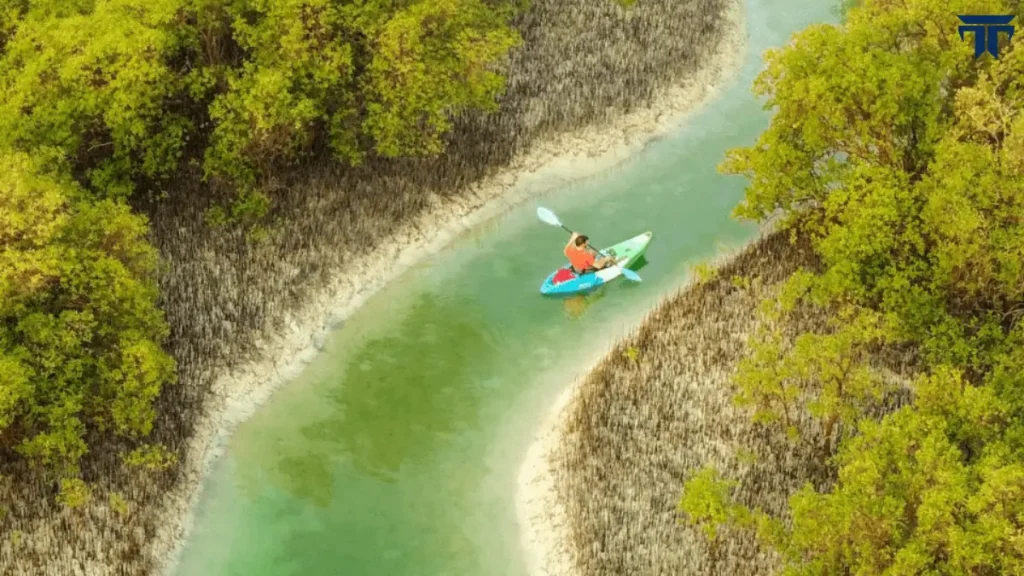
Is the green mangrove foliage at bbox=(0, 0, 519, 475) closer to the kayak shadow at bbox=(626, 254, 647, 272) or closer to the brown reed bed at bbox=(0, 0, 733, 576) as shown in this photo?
the brown reed bed at bbox=(0, 0, 733, 576)

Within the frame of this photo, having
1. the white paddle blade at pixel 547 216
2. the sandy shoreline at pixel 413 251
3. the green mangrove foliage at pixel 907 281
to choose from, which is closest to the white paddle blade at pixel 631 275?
the white paddle blade at pixel 547 216

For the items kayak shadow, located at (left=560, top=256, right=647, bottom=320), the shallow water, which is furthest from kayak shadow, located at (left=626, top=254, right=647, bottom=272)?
kayak shadow, located at (left=560, top=256, right=647, bottom=320)

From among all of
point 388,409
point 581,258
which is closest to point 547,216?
point 581,258

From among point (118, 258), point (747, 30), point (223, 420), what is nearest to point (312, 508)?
point (223, 420)

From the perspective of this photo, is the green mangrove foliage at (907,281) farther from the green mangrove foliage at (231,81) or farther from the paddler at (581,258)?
the green mangrove foliage at (231,81)

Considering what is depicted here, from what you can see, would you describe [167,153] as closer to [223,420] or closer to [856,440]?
[223,420]

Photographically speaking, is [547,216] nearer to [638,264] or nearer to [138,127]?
[638,264]

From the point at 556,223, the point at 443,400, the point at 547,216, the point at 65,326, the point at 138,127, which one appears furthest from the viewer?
the point at 547,216
